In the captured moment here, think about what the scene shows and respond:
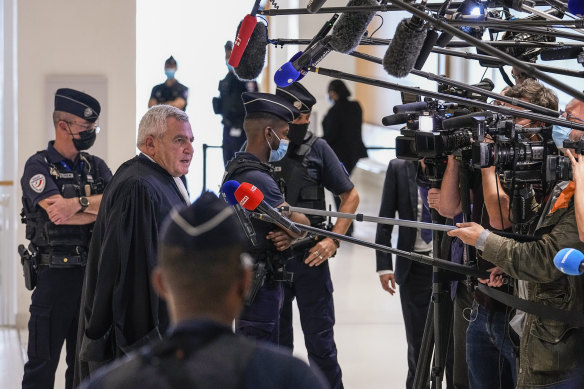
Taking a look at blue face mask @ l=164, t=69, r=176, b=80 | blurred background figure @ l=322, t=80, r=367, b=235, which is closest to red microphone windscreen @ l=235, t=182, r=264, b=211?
blue face mask @ l=164, t=69, r=176, b=80

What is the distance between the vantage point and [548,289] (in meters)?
2.96

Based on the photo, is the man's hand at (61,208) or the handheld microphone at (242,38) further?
the man's hand at (61,208)

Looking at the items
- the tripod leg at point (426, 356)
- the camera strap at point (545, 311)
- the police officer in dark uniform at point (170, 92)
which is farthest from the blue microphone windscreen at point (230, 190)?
the police officer in dark uniform at point (170, 92)

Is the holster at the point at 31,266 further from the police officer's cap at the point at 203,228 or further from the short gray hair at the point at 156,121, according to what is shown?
the police officer's cap at the point at 203,228

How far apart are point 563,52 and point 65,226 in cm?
269

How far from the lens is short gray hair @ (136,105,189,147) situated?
3.70 meters

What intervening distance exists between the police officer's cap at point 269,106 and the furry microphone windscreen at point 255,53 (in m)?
1.55

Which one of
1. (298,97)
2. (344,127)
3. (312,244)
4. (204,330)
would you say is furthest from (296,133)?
(344,127)

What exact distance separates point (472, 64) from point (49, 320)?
535 cm

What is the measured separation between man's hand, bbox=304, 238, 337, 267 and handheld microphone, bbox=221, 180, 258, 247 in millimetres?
449

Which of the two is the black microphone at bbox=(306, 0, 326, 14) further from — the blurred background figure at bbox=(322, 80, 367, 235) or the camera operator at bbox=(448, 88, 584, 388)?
the blurred background figure at bbox=(322, 80, 367, 235)

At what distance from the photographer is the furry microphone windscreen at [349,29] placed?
2309 mm

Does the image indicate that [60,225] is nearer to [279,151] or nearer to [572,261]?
[279,151]

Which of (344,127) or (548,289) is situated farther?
(344,127)
